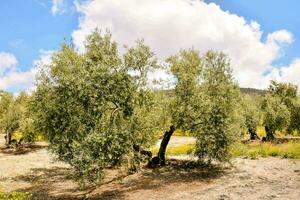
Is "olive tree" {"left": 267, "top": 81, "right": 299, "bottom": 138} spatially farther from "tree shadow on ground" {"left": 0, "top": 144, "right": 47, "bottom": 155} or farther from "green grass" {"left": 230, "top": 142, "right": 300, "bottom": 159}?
"tree shadow on ground" {"left": 0, "top": 144, "right": 47, "bottom": 155}

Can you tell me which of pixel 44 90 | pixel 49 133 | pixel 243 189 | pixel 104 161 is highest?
pixel 44 90

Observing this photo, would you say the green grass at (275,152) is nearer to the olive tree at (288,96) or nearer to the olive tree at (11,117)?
the olive tree at (288,96)

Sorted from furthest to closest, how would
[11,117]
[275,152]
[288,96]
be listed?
[288,96] → [11,117] → [275,152]

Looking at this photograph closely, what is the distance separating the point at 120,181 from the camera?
123 feet

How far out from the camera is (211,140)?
123 ft

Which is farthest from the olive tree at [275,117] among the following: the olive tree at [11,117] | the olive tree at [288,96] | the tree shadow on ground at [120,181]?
the olive tree at [11,117]

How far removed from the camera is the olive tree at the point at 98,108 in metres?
30.2

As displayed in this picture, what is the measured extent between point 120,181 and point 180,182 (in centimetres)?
541

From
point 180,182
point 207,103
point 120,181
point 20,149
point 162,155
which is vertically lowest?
point 180,182

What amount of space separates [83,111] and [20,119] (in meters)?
42.8

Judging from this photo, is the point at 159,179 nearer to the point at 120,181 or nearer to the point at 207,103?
the point at 120,181

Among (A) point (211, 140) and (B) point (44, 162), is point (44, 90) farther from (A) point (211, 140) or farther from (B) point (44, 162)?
(B) point (44, 162)

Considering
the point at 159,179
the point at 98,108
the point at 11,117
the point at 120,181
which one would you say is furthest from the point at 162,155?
the point at 11,117

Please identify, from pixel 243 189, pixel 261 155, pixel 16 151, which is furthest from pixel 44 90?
pixel 16 151
